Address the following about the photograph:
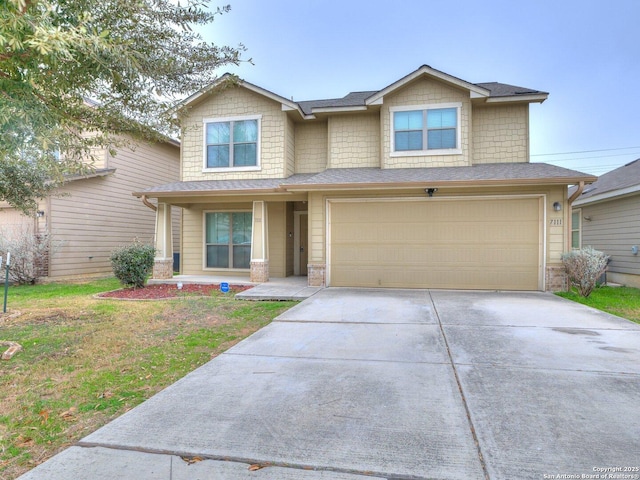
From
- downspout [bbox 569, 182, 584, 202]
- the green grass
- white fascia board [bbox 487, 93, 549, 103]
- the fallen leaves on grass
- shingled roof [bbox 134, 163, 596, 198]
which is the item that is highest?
white fascia board [bbox 487, 93, 549, 103]

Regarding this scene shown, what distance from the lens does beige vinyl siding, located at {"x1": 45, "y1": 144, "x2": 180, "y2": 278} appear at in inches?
477

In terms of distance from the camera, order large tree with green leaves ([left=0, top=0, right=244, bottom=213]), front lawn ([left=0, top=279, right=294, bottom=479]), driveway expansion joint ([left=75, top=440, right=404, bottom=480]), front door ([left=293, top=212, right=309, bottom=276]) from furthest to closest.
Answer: front door ([left=293, top=212, right=309, bottom=276]) → large tree with green leaves ([left=0, top=0, right=244, bottom=213]) → front lawn ([left=0, top=279, right=294, bottom=479]) → driveway expansion joint ([left=75, top=440, right=404, bottom=480])

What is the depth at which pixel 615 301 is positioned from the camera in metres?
8.16

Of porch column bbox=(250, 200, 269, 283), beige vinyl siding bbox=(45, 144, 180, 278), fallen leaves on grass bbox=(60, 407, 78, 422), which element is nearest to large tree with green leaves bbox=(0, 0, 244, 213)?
fallen leaves on grass bbox=(60, 407, 78, 422)

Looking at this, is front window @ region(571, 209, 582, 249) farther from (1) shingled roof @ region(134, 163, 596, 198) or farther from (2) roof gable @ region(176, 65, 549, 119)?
(2) roof gable @ region(176, 65, 549, 119)

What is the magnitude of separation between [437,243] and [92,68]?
26.6 ft

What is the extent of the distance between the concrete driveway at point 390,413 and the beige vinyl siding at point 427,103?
6.12 meters

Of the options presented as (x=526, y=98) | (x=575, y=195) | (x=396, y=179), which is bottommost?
(x=575, y=195)

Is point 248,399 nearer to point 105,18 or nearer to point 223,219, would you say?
point 105,18

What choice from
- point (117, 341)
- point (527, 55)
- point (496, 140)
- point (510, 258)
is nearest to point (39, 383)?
point (117, 341)

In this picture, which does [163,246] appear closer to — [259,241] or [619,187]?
[259,241]

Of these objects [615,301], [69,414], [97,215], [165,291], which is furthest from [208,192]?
[615,301]

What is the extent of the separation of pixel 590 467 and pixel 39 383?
477 cm

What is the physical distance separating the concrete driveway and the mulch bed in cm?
489
